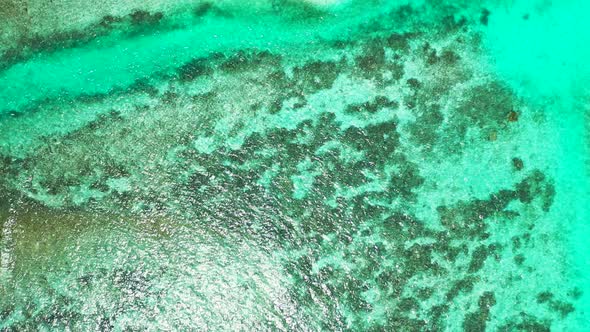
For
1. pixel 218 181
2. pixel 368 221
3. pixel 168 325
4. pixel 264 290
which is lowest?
pixel 168 325

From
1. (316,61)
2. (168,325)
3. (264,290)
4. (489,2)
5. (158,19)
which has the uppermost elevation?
(489,2)

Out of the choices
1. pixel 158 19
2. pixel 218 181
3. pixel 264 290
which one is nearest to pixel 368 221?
pixel 264 290

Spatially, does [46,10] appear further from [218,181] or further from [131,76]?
[218,181]

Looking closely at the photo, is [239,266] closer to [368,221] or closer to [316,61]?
[368,221]

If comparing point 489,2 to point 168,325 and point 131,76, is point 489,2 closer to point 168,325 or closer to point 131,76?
point 131,76

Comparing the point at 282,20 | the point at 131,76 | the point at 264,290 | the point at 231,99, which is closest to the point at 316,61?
the point at 282,20

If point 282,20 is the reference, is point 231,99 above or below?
below
